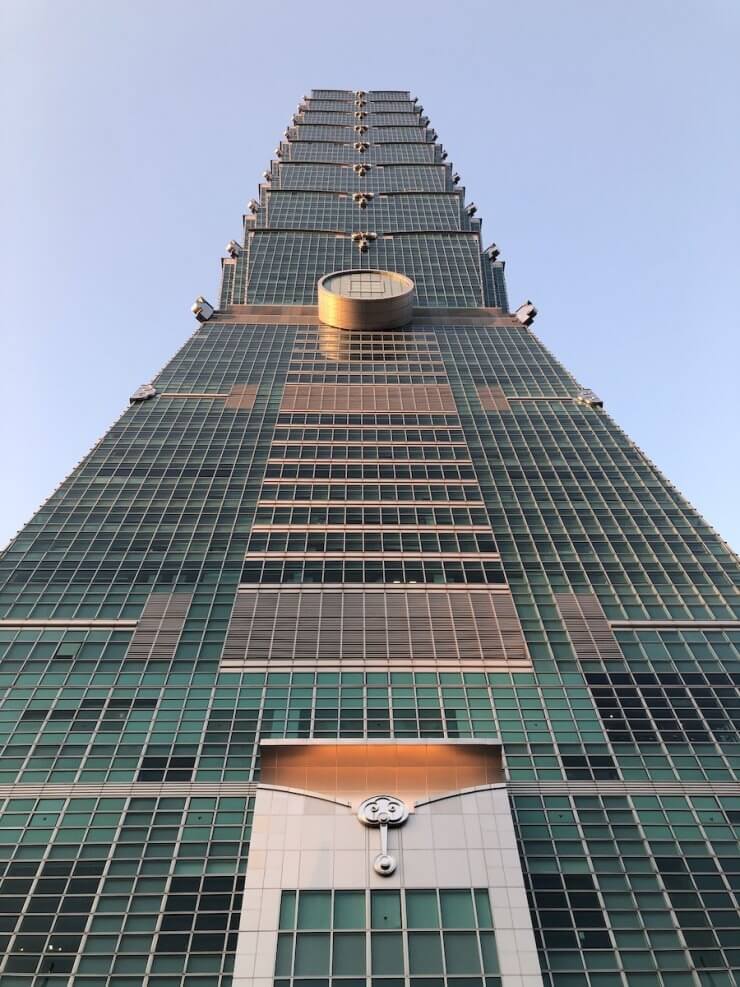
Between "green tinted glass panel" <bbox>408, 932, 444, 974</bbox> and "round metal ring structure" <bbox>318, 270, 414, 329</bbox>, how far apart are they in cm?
7620

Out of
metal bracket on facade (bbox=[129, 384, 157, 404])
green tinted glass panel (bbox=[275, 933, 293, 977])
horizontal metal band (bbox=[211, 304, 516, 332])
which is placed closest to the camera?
green tinted glass panel (bbox=[275, 933, 293, 977])

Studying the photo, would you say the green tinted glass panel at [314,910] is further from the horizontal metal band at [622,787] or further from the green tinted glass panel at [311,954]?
the horizontal metal band at [622,787]

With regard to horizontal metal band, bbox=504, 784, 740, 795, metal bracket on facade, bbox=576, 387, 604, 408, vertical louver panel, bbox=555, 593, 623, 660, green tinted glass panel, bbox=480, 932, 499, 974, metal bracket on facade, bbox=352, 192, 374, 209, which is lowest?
green tinted glass panel, bbox=480, 932, 499, 974

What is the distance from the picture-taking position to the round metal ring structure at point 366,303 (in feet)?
309

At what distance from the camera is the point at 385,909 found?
30016 mm

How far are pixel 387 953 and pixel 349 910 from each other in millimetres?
2146

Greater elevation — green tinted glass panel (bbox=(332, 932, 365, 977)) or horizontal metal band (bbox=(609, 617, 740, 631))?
horizontal metal band (bbox=(609, 617, 740, 631))

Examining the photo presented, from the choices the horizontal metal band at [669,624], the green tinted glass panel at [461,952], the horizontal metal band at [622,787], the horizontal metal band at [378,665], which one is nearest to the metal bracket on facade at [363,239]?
the horizontal metal band at [669,624]

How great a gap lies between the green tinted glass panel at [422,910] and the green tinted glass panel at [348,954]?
6.70 feet

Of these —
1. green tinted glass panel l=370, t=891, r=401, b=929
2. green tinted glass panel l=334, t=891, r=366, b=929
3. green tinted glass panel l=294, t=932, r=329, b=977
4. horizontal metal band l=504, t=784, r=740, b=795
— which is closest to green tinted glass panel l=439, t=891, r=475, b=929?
green tinted glass panel l=370, t=891, r=401, b=929

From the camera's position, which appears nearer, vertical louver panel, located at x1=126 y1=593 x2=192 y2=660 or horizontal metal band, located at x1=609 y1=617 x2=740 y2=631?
vertical louver panel, located at x1=126 y1=593 x2=192 y2=660

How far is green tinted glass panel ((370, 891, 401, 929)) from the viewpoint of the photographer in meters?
29.6

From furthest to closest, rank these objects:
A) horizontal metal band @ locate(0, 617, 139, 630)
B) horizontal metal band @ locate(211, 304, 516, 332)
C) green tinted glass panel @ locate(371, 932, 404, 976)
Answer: horizontal metal band @ locate(211, 304, 516, 332) → horizontal metal band @ locate(0, 617, 139, 630) → green tinted glass panel @ locate(371, 932, 404, 976)

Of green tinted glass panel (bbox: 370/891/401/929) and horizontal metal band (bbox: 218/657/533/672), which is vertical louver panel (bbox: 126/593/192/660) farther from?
green tinted glass panel (bbox: 370/891/401/929)
